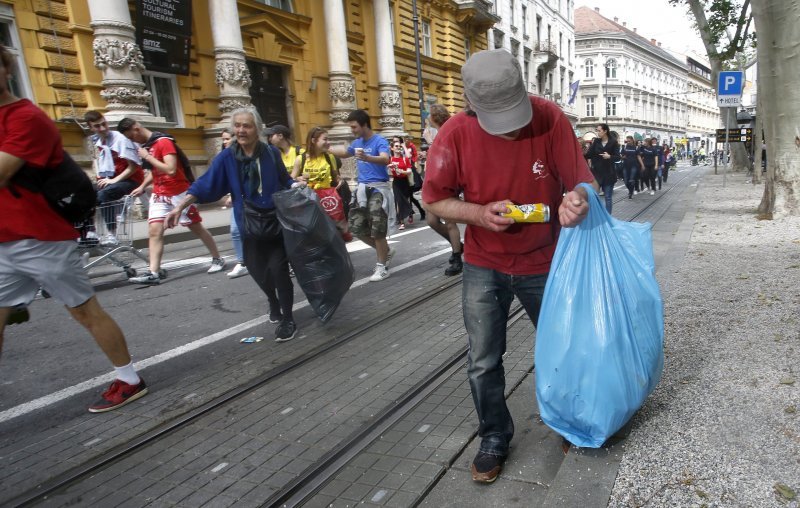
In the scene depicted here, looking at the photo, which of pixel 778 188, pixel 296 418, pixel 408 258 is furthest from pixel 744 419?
pixel 778 188

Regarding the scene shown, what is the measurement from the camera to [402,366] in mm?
3729

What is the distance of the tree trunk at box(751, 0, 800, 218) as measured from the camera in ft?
25.2

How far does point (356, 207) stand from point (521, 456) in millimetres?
4298

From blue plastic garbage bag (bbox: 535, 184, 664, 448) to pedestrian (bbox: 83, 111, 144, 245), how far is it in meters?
6.12

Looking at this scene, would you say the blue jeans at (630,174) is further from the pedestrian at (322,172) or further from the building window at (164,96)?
the building window at (164,96)

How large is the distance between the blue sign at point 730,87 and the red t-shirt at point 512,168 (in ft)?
45.6

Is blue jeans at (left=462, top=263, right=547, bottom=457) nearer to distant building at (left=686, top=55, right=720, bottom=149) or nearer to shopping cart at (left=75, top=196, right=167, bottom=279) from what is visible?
shopping cart at (left=75, top=196, right=167, bottom=279)

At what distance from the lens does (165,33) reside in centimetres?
1331

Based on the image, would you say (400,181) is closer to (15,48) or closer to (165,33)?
(165,33)

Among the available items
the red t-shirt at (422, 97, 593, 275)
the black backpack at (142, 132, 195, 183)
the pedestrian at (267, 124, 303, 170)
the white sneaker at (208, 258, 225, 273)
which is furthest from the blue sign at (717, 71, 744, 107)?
the red t-shirt at (422, 97, 593, 275)

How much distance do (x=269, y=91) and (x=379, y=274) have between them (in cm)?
1315

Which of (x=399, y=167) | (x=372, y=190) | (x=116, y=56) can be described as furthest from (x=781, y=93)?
(x=116, y=56)

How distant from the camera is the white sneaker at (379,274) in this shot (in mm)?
6293

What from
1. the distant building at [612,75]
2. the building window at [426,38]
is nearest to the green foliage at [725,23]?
the building window at [426,38]
